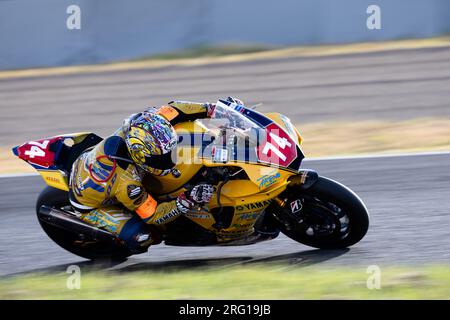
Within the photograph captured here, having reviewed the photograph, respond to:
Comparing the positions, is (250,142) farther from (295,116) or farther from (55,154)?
(295,116)

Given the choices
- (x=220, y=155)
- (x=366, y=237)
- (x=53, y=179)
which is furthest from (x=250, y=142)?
(x=53, y=179)

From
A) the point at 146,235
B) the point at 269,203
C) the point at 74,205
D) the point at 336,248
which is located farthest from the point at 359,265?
the point at 74,205

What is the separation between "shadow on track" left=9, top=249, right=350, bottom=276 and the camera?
5.66m

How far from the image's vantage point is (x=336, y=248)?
575 centimetres

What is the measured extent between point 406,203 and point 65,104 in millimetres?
7608

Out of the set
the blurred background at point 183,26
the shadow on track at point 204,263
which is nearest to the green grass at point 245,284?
the shadow on track at point 204,263

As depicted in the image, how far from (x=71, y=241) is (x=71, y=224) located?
0.42 m

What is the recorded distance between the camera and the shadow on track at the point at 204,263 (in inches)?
223

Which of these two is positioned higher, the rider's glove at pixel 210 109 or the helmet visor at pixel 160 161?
the rider's glove at pixel 210 109

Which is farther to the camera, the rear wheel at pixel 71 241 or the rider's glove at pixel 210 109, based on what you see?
the rear wheel at pixel 71 241

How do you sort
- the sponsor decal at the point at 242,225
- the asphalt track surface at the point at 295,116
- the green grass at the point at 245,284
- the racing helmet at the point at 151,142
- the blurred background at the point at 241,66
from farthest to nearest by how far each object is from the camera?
the blurred background at the point at 241,66 < the asphalt track surface at the point at 295,116 < the sponsor decal at the point at 242,225 < the racing helmet at the point at 151,142 < the green grass at the point at 245,284

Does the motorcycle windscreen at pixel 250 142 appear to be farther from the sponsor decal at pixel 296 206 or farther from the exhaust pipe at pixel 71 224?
the exhaust pipe at pixel 71 224

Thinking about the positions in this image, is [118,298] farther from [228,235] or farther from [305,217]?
[305,217]

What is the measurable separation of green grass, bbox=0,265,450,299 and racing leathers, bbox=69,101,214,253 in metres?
0.36
